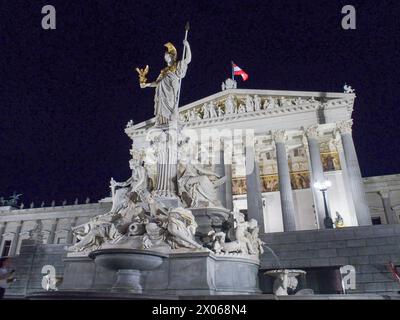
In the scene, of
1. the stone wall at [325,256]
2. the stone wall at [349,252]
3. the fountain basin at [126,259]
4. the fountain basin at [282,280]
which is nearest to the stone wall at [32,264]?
the stone wall at [325,256]

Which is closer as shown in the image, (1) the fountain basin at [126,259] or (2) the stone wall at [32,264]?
(1) the fountain basin at [126,259]

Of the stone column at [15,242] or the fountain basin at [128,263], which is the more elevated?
the stone column at [15,242]

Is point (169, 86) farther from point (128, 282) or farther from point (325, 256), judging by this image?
point (325, 256)

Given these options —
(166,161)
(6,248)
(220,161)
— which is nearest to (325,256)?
(166,161)

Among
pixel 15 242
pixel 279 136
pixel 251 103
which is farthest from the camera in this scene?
pixel 15 242

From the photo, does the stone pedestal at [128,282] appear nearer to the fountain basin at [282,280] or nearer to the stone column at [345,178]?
the fountain basin at [282,280]

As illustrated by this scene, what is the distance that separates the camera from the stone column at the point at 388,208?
3753 cm

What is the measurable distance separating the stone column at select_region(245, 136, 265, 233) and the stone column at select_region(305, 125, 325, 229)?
5.04 m

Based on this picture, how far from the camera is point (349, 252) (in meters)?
14.7

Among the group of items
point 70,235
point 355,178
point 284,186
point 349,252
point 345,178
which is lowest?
point 349,252

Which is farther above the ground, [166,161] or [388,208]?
[388,208]

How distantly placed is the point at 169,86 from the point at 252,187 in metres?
19.7
